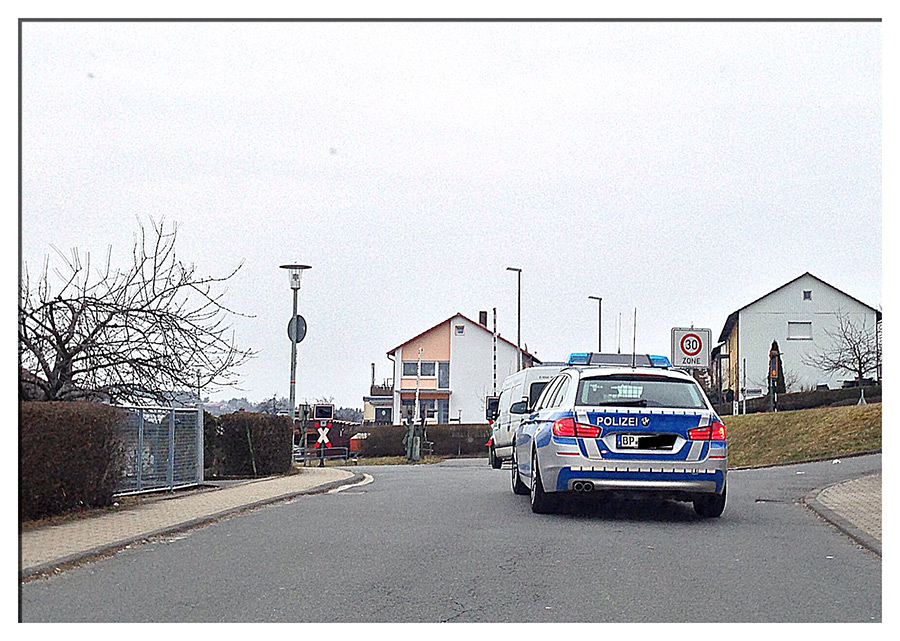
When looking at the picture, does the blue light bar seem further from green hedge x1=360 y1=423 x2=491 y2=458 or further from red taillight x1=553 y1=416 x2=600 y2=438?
green hedge x1=360 y1=423 x2=491 y2=458

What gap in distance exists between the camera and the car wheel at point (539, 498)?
42.7 ft

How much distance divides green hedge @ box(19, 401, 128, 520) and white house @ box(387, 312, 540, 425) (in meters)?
68.9

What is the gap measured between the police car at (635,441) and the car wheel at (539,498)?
5.9 inches

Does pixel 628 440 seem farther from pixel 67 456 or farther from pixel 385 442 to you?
pixel 385 442

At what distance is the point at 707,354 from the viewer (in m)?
25.6

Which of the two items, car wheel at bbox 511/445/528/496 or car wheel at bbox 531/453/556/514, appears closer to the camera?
car wheel at bbox 531/453/556/514

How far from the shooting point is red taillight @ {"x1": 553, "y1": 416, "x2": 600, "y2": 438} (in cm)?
1238

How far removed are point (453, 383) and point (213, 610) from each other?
252 ft

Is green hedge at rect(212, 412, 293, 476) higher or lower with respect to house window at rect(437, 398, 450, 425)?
higher

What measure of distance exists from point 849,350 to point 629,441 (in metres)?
44.1

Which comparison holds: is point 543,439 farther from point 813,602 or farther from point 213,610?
point 213,610

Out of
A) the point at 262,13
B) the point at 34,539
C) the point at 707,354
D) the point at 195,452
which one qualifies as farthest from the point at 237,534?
the point at 707,354

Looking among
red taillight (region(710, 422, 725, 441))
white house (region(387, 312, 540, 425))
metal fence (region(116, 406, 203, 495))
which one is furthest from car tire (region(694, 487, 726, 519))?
white house (region(387, 312, 540, 425))

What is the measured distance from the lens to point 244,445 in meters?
23.1
